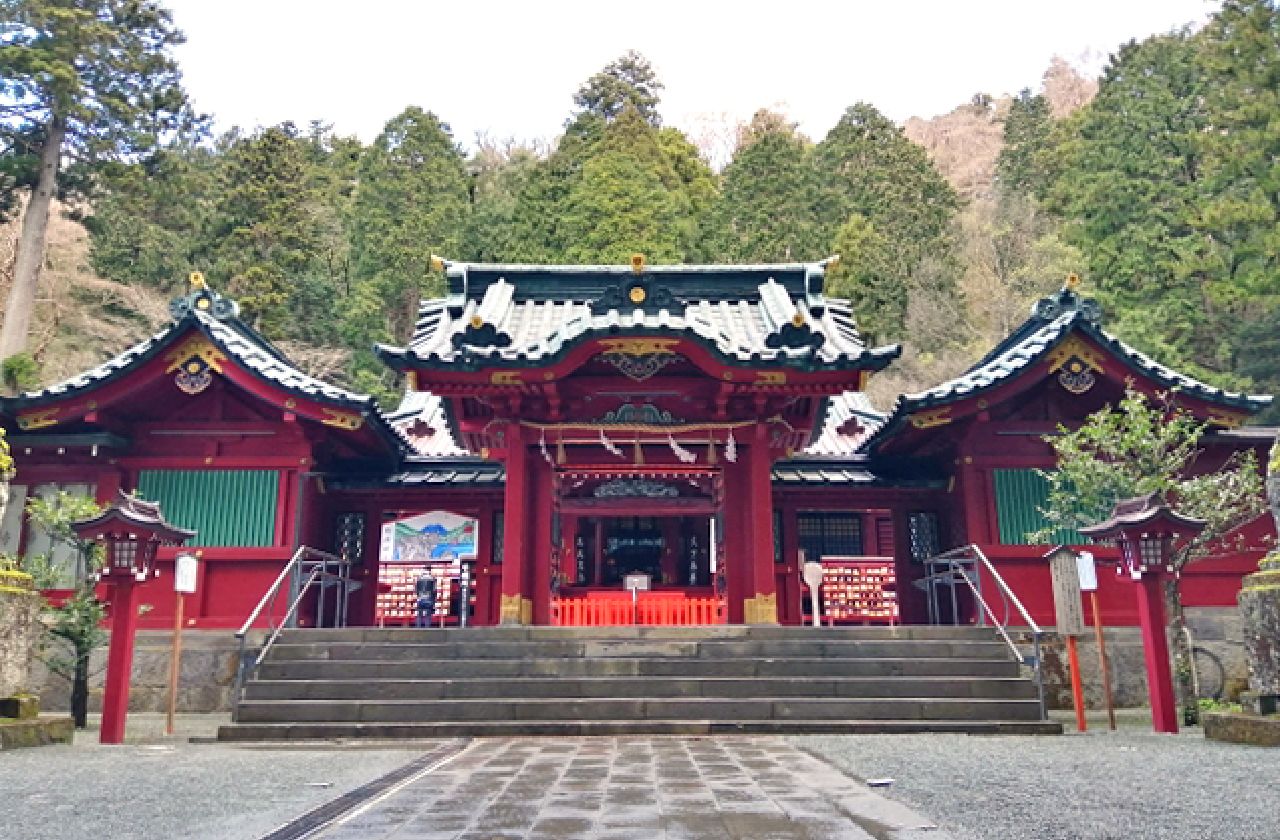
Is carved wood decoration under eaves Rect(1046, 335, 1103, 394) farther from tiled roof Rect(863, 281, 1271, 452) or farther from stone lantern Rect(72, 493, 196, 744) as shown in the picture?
stone lantern Rect(72, 493, 196, 744)

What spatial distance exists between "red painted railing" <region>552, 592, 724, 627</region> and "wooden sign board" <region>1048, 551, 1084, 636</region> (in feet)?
17.6

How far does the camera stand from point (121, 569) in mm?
10773

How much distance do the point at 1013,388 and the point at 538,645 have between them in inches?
352

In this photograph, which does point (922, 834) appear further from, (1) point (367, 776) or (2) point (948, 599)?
(2) point (948, 599)

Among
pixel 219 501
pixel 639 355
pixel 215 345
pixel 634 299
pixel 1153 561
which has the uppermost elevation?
pixel 634 299

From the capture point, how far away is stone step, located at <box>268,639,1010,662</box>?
40.1ft

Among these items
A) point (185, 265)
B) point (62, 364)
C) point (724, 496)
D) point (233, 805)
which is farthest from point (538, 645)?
point (185, 265)

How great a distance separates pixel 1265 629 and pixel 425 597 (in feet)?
42.2

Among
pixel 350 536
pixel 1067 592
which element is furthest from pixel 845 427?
pixel 350 536

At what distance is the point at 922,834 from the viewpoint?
16.3ft

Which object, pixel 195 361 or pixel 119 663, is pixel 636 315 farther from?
pixel 119 663

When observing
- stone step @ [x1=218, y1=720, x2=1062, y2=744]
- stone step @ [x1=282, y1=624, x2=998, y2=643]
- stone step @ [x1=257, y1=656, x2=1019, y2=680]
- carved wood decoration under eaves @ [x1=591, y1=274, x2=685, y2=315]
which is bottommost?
stone step @ [x1=218, y1=720, x2=1062, y2=744]

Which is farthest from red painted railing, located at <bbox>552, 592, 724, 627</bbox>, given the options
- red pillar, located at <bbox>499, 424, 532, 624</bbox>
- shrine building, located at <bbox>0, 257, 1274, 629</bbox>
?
red pillar, located at <bbox>499, 424, 532, 624</bbox>

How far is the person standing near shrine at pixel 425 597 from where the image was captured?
55.3ft
